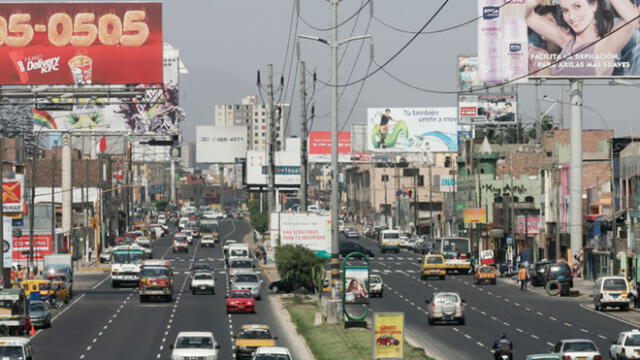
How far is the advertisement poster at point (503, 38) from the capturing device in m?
85.5

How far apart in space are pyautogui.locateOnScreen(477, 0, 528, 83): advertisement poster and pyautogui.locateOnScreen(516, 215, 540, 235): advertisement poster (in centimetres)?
2573

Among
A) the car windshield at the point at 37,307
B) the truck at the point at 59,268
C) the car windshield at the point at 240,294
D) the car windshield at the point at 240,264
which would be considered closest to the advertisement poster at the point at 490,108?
the car windshield at the point at 240,264

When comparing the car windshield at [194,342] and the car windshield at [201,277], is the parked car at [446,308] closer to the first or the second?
the car windshield at [194,342]

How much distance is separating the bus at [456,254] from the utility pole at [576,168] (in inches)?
345

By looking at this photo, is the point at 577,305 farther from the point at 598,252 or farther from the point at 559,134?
the point at 559,134

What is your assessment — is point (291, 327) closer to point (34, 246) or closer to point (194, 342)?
point (194, 342)

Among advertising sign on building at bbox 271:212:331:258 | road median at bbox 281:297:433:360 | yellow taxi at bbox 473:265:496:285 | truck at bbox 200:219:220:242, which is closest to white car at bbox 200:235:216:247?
truck at bbox 200:219:220:242

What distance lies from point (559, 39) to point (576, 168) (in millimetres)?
9603

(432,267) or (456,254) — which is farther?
(456,254)

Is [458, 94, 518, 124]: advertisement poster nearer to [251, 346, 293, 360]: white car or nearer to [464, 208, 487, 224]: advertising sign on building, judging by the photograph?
[464, 208, 487, 224]: advertising sign on building

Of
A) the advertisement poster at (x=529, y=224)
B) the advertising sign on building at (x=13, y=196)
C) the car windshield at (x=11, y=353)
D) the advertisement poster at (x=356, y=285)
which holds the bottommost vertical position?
the car windshield at (x=11, y=353)

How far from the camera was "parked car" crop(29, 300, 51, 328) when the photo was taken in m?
54.7

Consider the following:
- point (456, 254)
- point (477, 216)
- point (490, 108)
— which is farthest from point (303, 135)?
point (490, 108)

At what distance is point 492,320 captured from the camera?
57.5 metres
